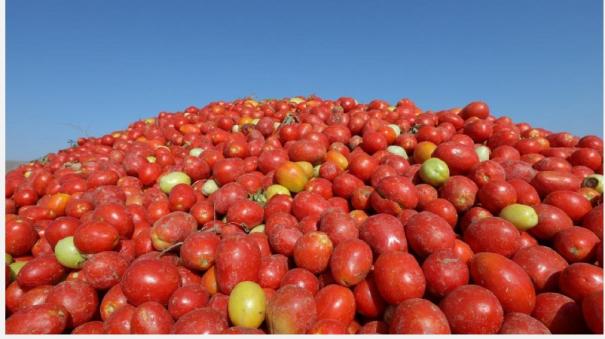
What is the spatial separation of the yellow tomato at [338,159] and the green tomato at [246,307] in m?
2.87

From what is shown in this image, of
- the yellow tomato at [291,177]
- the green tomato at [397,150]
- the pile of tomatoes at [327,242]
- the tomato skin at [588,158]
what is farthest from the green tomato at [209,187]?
the tomato skin at [588,158]

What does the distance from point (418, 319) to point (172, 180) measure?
430 cm

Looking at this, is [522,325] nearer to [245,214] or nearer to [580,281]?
[580,281]

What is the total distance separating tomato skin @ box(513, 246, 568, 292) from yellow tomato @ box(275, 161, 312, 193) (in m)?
2.68

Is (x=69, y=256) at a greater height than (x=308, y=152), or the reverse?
(x=308, y=152)

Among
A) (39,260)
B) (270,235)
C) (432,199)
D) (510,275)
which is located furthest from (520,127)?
(39,260)

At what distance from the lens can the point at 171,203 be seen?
15.0ft

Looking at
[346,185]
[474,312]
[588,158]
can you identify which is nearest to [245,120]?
[346,185]

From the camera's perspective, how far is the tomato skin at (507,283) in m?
2.50

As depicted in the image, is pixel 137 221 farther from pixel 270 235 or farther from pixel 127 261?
pixel 270 235

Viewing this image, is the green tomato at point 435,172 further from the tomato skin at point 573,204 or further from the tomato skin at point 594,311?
the tomato skin at point 594,311

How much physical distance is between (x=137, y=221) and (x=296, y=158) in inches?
96.8

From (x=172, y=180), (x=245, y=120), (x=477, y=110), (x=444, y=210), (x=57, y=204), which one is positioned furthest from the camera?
(x=245, y=120)

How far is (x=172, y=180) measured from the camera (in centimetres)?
530
